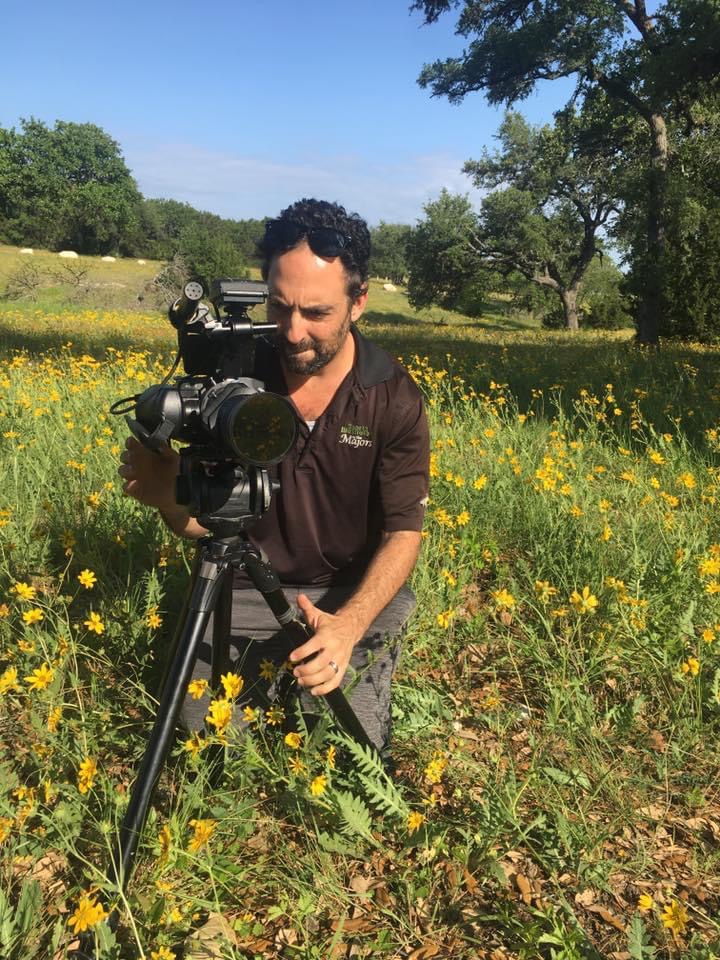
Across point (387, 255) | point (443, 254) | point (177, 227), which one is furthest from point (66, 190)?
point (443, 254)

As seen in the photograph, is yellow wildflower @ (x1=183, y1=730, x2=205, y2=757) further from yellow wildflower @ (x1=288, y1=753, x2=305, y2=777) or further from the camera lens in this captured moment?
the camera lens

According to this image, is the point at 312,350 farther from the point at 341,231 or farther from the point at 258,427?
the point at 258,427

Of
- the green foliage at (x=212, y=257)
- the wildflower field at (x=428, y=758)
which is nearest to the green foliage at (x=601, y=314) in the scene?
the green foliage at (x=212, y=257)

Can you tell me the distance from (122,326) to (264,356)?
12636 millimetres

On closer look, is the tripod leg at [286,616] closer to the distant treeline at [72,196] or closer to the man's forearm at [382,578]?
the man's forearm at [382,578]

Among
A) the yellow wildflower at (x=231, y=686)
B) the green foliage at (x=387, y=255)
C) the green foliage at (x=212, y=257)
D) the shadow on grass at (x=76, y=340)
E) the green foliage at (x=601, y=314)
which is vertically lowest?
the yellow wildflower at (x=231, y=686)

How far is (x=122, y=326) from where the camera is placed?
1372 cm

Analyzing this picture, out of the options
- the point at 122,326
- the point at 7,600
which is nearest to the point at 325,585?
the point at 7,600

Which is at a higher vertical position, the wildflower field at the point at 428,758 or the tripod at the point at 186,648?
→ the tripod at the point at 186,648

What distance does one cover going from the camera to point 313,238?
2045 mm

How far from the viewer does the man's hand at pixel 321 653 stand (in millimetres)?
1493

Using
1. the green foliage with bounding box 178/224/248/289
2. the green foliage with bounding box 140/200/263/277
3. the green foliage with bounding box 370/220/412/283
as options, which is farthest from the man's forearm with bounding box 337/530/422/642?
the green foliage with bounding box 370/220/412/283

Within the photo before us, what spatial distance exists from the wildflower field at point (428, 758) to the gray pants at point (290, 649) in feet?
0.37

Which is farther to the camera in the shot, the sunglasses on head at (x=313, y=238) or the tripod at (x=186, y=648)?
the sunglasses on head at (x=313, y=238)
